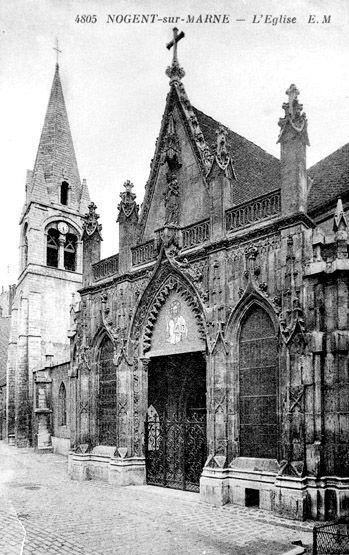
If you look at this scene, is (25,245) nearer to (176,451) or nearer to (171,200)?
(171,200)

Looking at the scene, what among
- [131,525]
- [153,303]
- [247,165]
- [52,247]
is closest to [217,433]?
[131,525]

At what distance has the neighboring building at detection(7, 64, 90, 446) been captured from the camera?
37062 mm

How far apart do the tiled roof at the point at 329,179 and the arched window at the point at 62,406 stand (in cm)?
1883

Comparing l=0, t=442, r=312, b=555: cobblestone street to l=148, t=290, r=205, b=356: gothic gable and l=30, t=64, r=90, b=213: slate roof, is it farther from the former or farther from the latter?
l=30, t=64, r=90, b=213: slate roof

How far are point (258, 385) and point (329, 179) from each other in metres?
6.61

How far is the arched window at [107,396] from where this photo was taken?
685 inches

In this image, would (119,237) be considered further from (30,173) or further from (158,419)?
(30,173)

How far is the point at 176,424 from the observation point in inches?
599

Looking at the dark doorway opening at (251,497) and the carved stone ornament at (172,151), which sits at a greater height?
the carved stone ornament at (172,151)

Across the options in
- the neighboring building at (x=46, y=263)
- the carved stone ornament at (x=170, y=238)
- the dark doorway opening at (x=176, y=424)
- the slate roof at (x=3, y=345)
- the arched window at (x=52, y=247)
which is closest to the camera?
the dark doorway opening at (x=176, y=424)

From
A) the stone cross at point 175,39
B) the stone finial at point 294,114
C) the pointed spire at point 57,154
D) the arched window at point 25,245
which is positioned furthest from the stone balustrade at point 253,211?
the pointed spire at point 57,154

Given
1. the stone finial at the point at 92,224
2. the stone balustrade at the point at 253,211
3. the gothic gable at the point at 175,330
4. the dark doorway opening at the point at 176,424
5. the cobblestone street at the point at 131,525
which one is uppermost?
the stone finial at the point at 92,224

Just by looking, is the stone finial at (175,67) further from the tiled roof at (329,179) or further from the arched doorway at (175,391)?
the arched doorway at (175,391)

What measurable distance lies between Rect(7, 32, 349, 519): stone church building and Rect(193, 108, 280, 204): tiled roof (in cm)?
9
